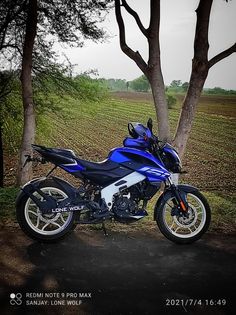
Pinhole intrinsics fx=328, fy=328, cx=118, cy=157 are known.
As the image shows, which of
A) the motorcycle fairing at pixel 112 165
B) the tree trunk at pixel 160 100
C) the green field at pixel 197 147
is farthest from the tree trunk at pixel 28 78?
the motorcycle fairing at pixel 112 165

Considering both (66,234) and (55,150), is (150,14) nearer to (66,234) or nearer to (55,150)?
(55,150)

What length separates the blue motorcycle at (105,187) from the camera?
4.60 metres

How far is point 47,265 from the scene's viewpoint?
4.00 metres

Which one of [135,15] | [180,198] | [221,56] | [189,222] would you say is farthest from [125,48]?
[189,222]

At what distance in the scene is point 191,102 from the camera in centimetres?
810

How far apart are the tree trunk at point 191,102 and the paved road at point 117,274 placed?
369 centimetres

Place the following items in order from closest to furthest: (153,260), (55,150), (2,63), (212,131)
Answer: (153,260), (55,150), (2,63), (212,131)

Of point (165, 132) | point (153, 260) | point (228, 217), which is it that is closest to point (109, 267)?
point (153, 260)

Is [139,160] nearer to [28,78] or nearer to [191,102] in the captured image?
[191,102]

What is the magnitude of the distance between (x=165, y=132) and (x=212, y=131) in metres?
29.6

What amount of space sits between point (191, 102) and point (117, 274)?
17.6 feet

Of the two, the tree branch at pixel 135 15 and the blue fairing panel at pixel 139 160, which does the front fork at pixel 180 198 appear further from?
the tree branch at pixel 135 15

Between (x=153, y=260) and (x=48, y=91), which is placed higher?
(x=48, y=91)

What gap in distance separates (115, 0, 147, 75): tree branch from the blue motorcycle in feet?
13.2
